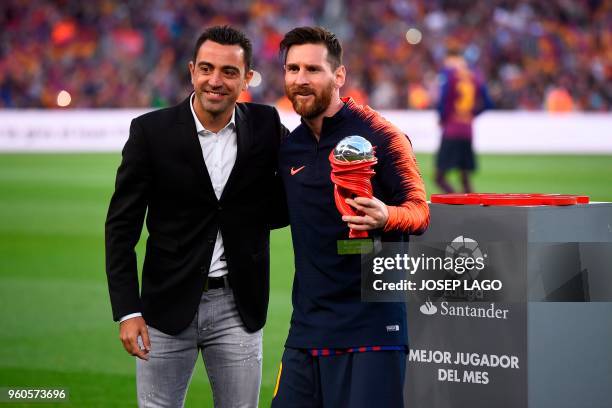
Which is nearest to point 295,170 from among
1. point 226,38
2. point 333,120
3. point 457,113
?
point 333,120

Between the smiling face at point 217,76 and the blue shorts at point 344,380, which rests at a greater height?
the smiling face at point 217,76

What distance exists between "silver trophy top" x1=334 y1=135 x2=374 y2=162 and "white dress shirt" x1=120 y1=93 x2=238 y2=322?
815 mm

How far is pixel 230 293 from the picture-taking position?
397 centimetres

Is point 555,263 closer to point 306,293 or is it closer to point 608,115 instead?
point 306,293

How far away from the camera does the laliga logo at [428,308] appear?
4.21 m

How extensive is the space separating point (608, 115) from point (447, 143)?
29.4 ft

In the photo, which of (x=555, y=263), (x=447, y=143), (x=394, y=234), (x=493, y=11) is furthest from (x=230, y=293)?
(x=493, y=11)

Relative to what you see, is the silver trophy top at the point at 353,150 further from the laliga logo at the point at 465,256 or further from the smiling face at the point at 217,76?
the laliga logo at the point at 465,256

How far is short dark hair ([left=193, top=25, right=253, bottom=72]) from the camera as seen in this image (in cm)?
394

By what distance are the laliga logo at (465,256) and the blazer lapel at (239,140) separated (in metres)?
0.91

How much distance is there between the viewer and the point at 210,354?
3982 millimetres

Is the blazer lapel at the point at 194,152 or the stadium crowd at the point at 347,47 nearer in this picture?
the blazer lapel at the point at 194,152

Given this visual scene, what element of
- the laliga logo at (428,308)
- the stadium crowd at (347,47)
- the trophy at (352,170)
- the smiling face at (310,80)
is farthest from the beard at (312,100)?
the stadium crowd at (347,47)

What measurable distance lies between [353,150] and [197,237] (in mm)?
924
